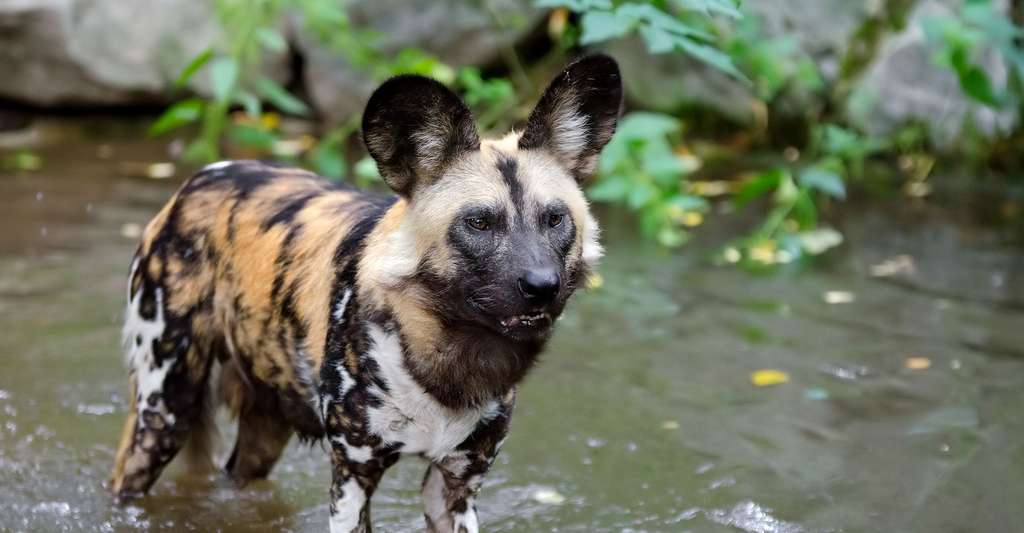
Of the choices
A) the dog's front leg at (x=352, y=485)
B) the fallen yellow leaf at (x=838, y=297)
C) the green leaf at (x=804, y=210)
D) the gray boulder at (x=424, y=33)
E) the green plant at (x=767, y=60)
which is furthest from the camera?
the gray boulder at (x=424, y=33)

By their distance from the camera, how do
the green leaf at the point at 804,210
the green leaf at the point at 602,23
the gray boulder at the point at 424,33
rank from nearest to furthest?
the green leaf at the point at 602,23 < the green leaf at the point at 804,210 < the gray boulder at the point at 424,33

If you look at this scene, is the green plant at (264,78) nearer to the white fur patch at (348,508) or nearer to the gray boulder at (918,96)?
the white fur patch at (348,508)

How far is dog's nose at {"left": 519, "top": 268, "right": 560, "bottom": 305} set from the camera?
8.39 ft

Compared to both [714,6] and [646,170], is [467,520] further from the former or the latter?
[646,170]

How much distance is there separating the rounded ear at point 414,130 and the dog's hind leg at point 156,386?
95 cm

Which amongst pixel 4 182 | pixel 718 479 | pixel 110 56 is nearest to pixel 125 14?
pixel 110 56

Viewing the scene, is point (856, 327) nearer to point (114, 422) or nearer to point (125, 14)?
point (114, 422)

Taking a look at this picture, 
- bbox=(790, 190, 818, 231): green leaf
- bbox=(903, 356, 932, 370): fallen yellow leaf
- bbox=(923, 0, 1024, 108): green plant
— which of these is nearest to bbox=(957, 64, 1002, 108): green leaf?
bbox=(923, 0, 1024, 108): green plant

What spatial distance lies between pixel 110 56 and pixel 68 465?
4894mm

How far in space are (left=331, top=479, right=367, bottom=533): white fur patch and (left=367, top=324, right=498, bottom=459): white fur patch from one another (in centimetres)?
20

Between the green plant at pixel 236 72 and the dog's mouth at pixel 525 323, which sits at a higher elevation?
the dog's mouth at pixel 525 323

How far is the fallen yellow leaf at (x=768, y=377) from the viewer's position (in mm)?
4797

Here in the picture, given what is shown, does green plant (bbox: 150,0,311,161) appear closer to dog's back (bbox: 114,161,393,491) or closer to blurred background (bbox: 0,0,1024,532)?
blurred background (bbox: 0,0,1024,532)

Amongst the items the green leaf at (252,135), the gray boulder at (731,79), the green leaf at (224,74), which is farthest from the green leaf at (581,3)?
the gray boulder at (731,79)
